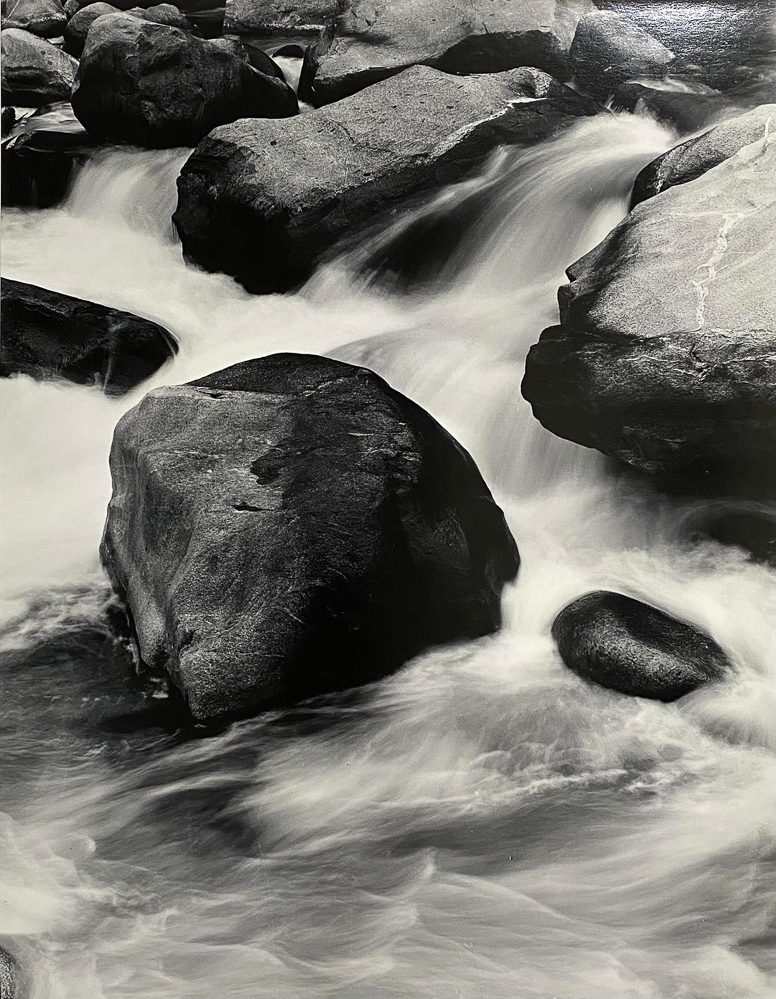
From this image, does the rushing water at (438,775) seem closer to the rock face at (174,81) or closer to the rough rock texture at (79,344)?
the rough rock texture at (79,344)

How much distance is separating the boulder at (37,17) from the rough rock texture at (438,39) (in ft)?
2.47

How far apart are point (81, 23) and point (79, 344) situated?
1089 mm

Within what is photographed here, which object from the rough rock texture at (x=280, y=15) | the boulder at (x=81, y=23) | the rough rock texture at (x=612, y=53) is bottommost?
the boulder at (x=81, y=23)

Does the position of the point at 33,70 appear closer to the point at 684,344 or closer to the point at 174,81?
the point at 174,81

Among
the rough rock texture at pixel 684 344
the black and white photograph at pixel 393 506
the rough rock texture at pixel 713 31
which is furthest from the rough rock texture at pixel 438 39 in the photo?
the rough rock texture at pixel 684 344

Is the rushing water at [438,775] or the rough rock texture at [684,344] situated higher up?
the rough rock texture at [684,344]

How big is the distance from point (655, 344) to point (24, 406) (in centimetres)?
160

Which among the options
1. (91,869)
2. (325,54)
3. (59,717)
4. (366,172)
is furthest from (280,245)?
(91,869)

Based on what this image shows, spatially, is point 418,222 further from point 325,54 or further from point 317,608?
point 317,608

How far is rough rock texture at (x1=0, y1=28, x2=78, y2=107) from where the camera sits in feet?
9.12

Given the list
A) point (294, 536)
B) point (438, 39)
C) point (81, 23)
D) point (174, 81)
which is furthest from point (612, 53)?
point (81, 23)

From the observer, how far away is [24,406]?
2.56 metres

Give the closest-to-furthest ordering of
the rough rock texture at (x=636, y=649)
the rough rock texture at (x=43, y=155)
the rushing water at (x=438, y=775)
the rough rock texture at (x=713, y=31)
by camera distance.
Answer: the rushing water at (x=438, y=775) < the rough rock texture at (x=636, y=649) < the rough rock texture at (x=713, y=31) < the rough rock texture at (x=43, y=155)

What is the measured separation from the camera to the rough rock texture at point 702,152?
2238 mm
